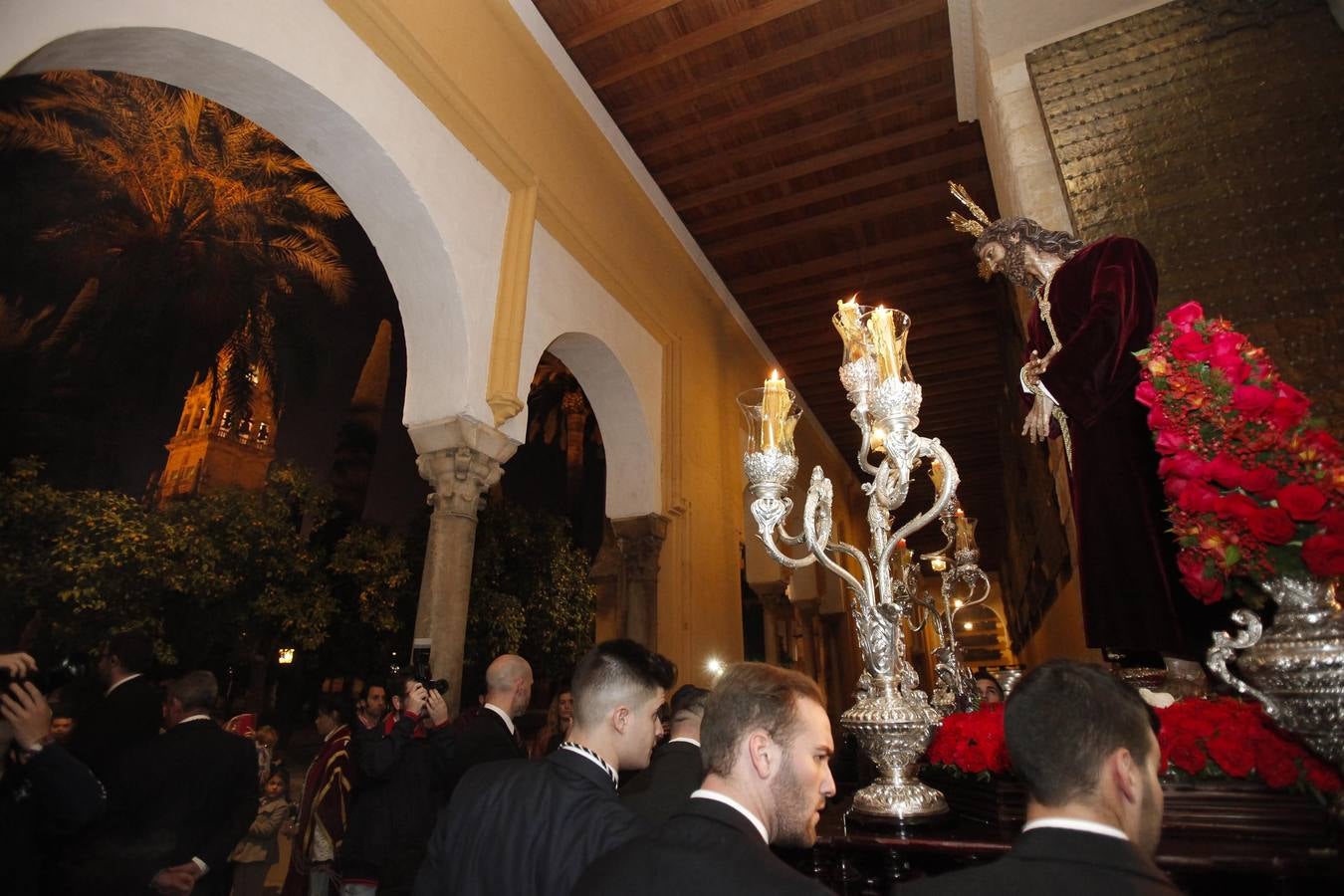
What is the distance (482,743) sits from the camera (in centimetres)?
272

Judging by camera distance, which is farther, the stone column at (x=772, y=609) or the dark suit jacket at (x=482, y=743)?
the stone column at (x=772, y=609)

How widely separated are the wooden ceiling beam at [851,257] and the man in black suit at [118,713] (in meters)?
7.92

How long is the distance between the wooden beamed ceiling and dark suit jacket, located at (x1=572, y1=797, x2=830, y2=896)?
20.6 feet

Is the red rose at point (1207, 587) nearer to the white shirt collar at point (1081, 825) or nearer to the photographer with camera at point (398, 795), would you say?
the white shirt collar at point (1081, 825)

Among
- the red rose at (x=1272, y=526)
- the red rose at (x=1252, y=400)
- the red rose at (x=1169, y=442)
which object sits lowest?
the red rose at (x=1272, y=526)

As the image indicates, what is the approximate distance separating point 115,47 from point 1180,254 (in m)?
5.28

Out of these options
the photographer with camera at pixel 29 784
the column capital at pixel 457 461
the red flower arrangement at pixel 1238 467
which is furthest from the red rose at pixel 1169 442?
the column capital at pixel 457 461

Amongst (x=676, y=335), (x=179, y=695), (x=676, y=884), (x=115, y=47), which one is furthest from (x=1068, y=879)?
(x=676, y=335)

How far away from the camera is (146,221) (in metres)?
8.38

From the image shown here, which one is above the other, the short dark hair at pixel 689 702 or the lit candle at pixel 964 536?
the lit candle at pixel 964 536

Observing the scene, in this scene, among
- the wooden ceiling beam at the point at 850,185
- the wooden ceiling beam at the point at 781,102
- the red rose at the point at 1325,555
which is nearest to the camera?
the red rose at the point at 1325,555

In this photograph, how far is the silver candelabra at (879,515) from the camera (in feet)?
6.30

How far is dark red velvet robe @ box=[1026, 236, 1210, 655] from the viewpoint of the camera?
232 centimetres

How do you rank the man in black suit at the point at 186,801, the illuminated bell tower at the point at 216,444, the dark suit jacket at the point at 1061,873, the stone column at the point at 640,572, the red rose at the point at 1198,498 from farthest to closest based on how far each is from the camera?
the illuminated bell tower at the point at 216,444
the stone column at the point at 640,572
the man in black suit at the point at 186,801
the red rose at the point at 1198,498
the dark suit jacket at the point at 1061,873
